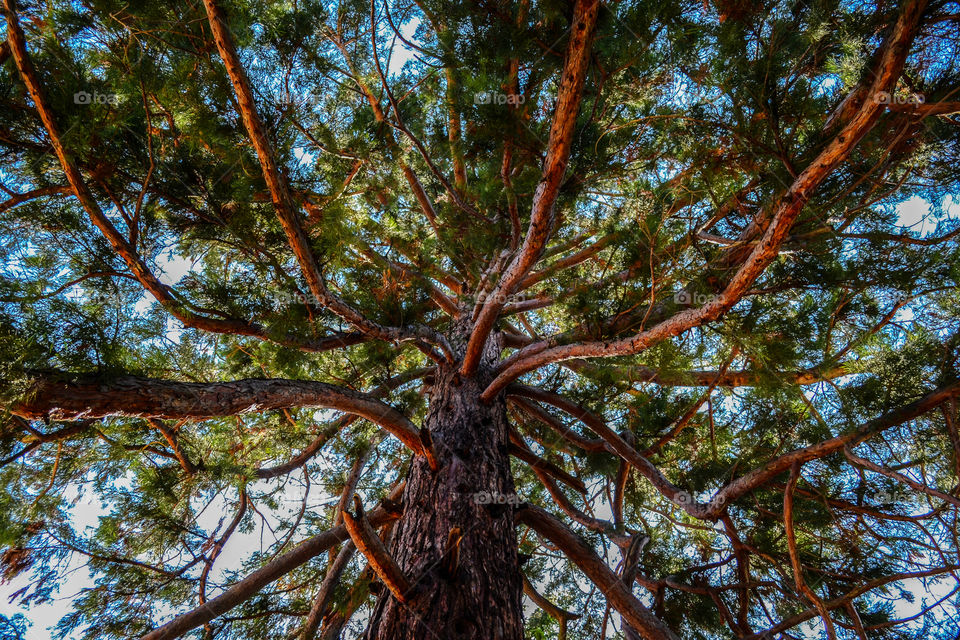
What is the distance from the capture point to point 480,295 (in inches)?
124

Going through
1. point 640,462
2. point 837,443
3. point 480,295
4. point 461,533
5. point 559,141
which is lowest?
point 837,443

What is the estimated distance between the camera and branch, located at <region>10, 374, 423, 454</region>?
1290 millimetres

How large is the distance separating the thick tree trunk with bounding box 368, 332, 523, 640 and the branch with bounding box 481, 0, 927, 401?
98cm

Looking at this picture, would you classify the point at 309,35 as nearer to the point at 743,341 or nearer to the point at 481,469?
the point at 481,469

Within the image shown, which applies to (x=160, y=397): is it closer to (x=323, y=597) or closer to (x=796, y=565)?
(x=323, y=597)

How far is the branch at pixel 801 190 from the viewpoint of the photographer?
1.32 metres

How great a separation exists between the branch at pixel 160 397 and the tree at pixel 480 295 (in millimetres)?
11

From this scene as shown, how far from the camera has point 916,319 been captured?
8.67 ft

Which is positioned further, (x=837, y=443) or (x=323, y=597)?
(x=323, y=597)

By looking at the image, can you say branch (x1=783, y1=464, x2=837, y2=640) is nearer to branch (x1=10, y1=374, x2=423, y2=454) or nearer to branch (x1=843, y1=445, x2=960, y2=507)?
branch (x1=843, y1=445, x2=960, y2=507)

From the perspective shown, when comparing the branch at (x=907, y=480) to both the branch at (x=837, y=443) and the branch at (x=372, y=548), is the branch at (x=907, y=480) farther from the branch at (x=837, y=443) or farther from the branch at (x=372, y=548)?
the branch at (x=372, y=548)

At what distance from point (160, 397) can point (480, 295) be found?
2.00 metres

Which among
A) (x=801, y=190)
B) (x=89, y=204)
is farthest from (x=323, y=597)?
(x=801, y=190)

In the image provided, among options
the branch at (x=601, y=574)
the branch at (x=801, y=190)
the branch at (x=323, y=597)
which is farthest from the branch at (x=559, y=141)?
the branch at (x=323, y=597)
